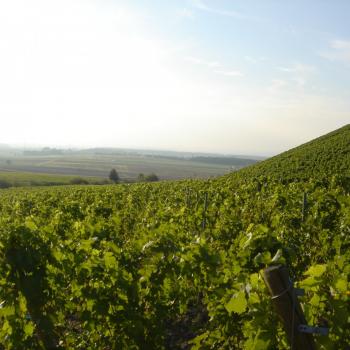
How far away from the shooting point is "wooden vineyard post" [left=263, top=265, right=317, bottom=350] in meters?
3.14

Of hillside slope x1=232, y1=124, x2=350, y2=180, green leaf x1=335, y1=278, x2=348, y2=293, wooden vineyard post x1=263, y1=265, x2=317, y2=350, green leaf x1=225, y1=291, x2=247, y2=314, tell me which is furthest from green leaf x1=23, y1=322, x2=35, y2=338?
hillside slope x1=232, y1=124, x2=350, y2=180

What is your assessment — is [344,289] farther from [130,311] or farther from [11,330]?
[11,330]

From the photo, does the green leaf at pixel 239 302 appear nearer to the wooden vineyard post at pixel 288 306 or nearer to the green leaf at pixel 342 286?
the wooden vineyard post at pixel 288 306

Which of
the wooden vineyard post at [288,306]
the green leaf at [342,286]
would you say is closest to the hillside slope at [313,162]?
the green leaf at [342,286]

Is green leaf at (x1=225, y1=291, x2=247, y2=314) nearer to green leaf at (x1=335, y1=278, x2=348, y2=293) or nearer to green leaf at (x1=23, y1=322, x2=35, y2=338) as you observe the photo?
green leaf at (x1=335, y1=278, x2=348, y2=293)

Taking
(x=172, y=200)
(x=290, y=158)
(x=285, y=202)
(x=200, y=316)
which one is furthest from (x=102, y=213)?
(x=290, y=158)

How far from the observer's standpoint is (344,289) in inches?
132

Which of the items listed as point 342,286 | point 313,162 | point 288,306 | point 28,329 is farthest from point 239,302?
point 313,162

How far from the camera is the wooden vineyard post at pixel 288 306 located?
3.14 meters

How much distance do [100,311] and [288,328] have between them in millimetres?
2402

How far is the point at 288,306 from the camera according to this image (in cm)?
317

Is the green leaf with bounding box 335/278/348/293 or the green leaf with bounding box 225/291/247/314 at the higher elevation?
the green leaf with bounding box 335/278/348/293

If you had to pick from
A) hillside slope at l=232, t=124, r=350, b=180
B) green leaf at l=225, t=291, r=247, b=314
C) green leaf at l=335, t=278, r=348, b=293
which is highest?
hillside slope at l=232, t=124, r=350, b=180

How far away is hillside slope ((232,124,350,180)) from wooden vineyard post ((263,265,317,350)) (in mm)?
27006
